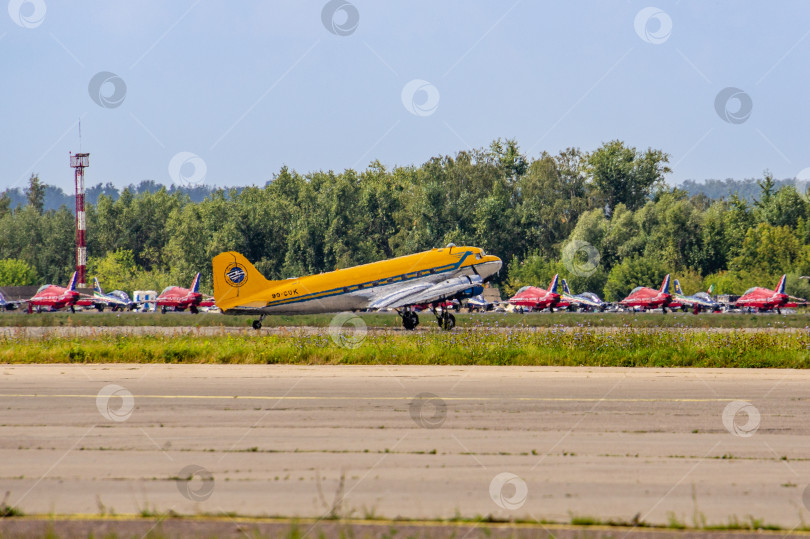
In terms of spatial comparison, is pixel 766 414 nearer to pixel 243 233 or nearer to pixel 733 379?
pixel 733 379

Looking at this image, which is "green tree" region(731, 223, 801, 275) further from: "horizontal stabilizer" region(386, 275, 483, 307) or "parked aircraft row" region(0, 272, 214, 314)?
"horizontal stabilizer" region(386, 275, 483, 307)

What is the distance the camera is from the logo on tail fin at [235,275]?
51562mm

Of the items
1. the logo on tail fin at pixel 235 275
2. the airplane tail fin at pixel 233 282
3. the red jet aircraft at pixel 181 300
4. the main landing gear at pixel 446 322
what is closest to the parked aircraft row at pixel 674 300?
the red jet aircraft at pixel 181 300

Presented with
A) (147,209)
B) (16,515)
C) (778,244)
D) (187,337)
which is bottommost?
(16,515)

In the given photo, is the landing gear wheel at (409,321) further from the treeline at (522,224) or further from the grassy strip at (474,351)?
the treeline at (522,224)

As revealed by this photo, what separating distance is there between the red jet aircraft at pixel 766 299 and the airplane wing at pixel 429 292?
4680 centimetres

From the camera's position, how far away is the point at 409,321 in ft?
152

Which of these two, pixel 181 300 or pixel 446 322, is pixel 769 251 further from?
pixel 446 322

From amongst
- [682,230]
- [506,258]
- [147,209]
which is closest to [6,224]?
[147,209]

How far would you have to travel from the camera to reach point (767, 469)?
1088cm

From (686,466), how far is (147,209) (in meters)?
164

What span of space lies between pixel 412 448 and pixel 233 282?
134ft

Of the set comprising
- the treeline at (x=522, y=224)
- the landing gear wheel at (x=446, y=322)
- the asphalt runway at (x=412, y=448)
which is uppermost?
the treeline at (x=522, y=224)

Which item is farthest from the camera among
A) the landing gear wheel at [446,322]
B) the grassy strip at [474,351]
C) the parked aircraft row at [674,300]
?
the parked aircraft row at [674,300]
